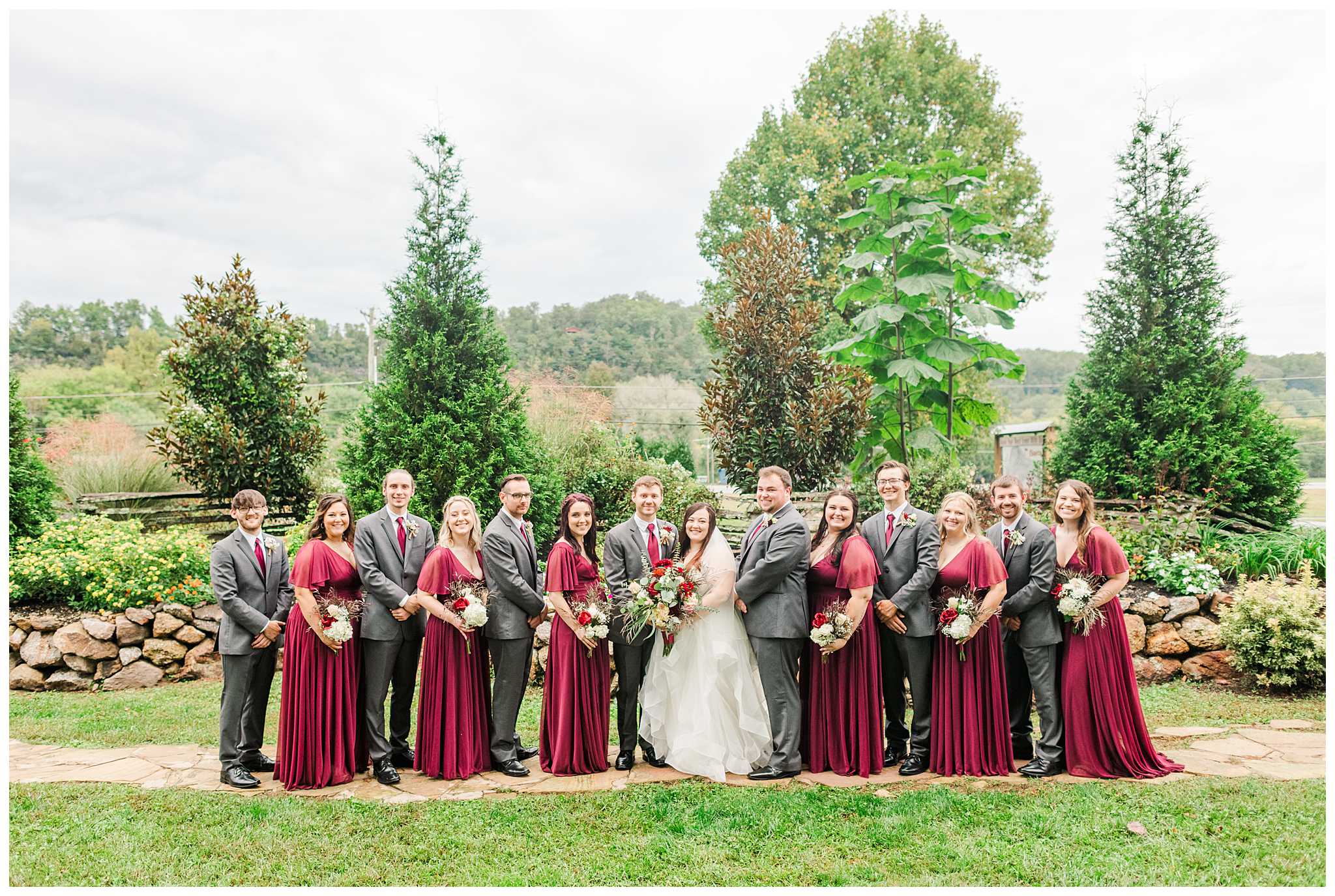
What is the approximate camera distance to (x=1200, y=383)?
9695 mm

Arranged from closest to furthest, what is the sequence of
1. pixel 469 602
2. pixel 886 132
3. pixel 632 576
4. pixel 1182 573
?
1. pixel 469 602
2. pixel 632 576
3. pixel 1182 573
4. pixel 886 132

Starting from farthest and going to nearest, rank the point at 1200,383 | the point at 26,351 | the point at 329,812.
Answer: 1. the point at 26,351
2. the point at 1200,383
3. the point at 329,812

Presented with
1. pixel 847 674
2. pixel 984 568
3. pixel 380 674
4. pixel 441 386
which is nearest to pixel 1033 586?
pixel 984 568

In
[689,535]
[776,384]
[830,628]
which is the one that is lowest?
[830,628]

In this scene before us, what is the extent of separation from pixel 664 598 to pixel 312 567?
2233 mm

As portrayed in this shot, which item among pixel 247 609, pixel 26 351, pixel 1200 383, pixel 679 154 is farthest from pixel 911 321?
pixel 26 351

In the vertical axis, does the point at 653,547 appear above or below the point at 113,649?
above

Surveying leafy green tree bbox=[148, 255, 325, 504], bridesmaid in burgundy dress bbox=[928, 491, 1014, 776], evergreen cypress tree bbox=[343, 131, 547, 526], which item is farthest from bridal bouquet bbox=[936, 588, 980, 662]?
leafy green tree bbox=[148, 255, 325, 504]

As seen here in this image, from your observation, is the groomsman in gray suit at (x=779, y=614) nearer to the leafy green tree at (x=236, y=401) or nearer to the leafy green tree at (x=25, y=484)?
the leafy green tree at (x=236, y=401)

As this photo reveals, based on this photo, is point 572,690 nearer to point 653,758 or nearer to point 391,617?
point 653,758

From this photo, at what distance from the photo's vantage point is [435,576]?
5.38 metres

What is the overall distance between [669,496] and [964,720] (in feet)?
18.9

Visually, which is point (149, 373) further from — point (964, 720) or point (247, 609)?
point (964, 720)

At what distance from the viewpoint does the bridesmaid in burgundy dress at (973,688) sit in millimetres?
5242
